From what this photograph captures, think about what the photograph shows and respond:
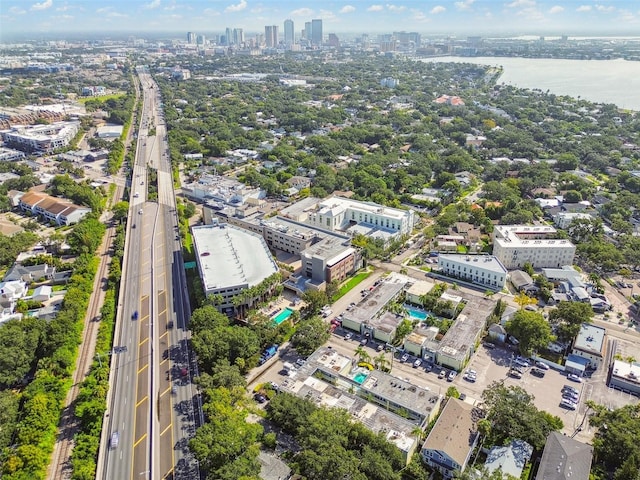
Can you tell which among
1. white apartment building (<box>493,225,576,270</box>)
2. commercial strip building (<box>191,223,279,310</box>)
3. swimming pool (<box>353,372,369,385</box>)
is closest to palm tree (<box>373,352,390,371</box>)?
swimming pool (<box>353,372,369,385</box>)

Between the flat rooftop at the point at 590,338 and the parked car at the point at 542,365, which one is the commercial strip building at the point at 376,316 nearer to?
the parked car at the point at 542,365

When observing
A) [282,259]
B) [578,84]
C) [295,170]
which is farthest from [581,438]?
[578,84]

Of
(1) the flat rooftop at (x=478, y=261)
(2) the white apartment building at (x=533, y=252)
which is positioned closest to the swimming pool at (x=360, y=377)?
(1) the flat rooftop at (x=478, y=261)

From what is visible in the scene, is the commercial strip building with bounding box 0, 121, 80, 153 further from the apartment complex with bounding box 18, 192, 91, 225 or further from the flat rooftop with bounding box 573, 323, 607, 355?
the flat rooftop with bounding box 573, 323, 607, 355

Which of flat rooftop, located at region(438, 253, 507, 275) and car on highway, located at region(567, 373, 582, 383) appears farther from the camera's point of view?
flat rooftop, located at region(438, 253, 507, 275)

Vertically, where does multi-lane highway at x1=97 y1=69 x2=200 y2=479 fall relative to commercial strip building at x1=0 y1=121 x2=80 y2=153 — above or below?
below

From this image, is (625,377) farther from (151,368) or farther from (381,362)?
(151,368)
